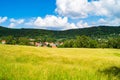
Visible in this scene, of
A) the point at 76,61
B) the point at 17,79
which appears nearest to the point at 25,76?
the point at 17,79

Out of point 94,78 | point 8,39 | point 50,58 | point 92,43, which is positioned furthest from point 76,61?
point 8,39

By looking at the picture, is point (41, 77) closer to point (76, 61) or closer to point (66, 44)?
point (76, 61)

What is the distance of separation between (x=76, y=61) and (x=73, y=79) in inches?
697

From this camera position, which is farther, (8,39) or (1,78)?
(8,39)

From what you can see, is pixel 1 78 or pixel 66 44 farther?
pixel 66 44

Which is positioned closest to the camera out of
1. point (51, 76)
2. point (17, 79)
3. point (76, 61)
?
point (17, 79)

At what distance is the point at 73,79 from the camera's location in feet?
27.3

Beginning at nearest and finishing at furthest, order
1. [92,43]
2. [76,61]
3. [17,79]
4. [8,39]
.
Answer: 1. [17,79]
2. [76,61]
3. [92,43]
4. [8,39]

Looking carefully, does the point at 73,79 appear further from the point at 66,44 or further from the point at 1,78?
the point at 66,44

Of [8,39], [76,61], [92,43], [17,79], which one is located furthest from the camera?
[8,39]

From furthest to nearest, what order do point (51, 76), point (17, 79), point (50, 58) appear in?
point (50, 58), point (51, 76), point (17, 79)

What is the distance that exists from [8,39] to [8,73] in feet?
460

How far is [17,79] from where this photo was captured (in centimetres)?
791

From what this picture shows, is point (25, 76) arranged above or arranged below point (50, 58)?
above
